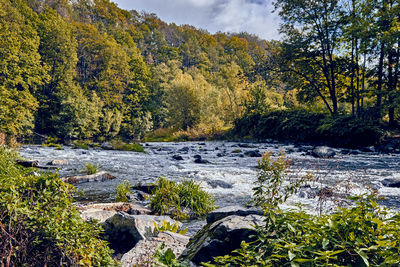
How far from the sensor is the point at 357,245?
1.60m

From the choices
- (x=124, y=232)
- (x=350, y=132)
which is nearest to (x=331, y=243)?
(x=124, y=232)

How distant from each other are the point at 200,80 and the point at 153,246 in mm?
50909

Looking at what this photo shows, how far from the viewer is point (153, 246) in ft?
11.9

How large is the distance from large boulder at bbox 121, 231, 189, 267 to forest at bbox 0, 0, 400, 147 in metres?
14.1

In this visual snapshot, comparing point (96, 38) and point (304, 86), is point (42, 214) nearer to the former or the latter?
point (304, 86)

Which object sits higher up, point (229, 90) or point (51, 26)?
point (51, 26)

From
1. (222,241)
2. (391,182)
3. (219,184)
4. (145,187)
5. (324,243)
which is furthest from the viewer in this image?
(219,184)

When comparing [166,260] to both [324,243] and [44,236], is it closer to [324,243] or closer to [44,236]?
[324,243]

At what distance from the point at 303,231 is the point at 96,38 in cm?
5416

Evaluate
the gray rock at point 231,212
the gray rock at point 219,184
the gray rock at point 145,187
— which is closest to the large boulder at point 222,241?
the gray rock at point 231,212

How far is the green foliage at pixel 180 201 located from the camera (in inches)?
247

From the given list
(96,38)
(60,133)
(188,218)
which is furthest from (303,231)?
(96,38)

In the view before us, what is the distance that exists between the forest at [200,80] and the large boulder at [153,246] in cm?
1413

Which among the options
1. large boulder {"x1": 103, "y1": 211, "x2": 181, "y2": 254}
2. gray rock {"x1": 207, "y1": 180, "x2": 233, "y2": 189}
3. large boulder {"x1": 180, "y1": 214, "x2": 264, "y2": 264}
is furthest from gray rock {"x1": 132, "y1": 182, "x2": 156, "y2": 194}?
large boulder {"x1": 180, "y1": 214, "x2": 264, "y2": 264}
